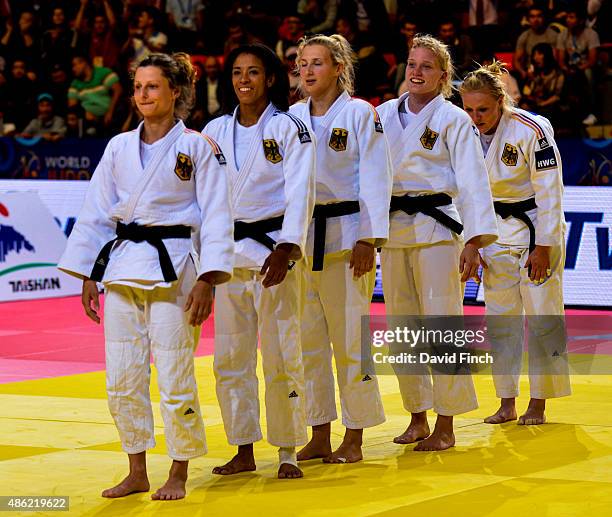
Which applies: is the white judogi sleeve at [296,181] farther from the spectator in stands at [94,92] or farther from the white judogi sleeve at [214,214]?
the spectator in stands at [94,92]

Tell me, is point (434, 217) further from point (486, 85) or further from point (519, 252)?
point (486, 85)

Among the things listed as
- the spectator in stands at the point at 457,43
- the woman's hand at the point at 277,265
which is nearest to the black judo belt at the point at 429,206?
the woman's hand at the point at 277,265

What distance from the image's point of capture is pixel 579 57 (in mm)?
12984

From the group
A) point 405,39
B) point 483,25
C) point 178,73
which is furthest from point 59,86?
point 178,73

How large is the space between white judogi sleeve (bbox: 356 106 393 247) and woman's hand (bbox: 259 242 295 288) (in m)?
0.51

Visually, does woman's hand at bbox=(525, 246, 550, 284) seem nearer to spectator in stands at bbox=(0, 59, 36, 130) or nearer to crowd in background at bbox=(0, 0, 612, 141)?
crowd in background at bbox=(0, 0, 612, 141)

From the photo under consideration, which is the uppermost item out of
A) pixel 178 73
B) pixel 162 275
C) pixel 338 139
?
pixel 178 73

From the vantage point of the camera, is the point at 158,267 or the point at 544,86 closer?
the point at 158,267

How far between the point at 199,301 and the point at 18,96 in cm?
1260

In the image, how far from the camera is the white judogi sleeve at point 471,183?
5.56m

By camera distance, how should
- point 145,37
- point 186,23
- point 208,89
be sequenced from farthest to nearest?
point 186,23 → point 145,37 → point 208,89

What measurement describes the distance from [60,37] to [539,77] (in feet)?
23.8

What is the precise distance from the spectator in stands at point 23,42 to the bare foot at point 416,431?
39.8 feet

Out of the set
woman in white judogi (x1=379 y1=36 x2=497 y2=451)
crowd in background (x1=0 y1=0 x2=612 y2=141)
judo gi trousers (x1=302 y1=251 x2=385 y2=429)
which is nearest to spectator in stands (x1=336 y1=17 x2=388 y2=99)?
crowd in background (x1=0 y1=0 x2=612 y2=141)
